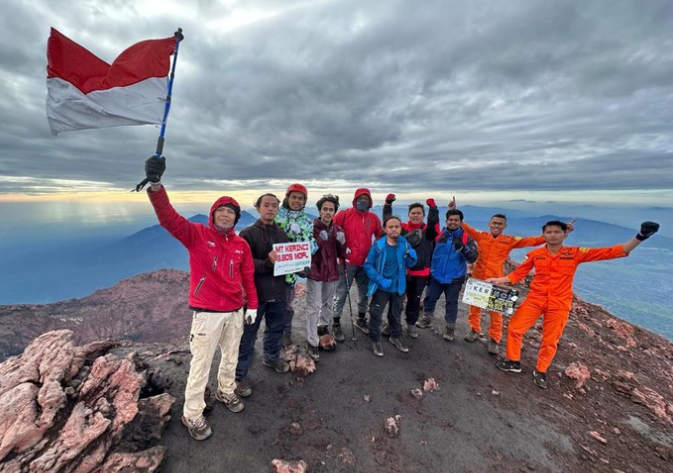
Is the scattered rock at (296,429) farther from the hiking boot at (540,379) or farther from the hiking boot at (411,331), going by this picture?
the hiking boot at (540,379)

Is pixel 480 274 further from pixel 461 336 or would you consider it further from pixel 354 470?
pixel 354 470

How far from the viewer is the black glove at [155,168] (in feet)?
12.6

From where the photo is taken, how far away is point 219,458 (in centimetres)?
407

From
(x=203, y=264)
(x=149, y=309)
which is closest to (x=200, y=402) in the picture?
(x=203, y=264)

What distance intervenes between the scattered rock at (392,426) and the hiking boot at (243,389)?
275 cm

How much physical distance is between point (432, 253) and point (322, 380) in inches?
176

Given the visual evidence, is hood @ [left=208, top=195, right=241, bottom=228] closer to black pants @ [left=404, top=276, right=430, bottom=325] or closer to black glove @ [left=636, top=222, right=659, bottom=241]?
black pants @ [left=404, top=276, right=430, bottom=325]

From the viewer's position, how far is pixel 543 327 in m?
6.34

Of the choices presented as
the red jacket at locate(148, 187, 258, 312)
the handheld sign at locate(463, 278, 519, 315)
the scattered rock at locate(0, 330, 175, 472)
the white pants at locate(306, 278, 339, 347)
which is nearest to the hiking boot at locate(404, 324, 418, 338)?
the handheld sign at locate(463, 278, 519, 315)

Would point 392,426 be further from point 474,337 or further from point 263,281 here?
point 474,337

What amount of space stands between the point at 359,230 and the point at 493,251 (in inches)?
154

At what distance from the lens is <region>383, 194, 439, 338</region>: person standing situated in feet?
24.3

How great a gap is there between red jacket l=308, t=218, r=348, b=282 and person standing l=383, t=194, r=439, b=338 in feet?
5.61

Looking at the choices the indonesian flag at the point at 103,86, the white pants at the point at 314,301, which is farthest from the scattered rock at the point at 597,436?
the indonesian flag at the point at 103,86
